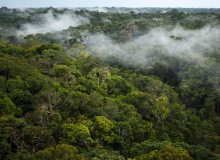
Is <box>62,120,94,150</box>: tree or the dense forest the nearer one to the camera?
the dense forest

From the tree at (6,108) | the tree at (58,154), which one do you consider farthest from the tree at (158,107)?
the tree at (6,108)

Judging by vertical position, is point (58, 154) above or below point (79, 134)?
above

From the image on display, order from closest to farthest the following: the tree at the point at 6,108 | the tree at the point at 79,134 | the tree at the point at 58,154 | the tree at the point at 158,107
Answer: the tree at the point at 58,154
the tree at the point at 6,108
the tree at the point at 79,134
the tree at the point at 158,107

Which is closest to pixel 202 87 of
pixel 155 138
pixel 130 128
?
pixel 155 138

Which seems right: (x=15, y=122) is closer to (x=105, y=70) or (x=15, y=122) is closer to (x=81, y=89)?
(x=81, y=89)

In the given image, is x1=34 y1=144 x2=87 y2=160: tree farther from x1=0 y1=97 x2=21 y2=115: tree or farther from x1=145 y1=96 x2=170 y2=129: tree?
x1=145 y1=96 x2=170 y2=129: tree

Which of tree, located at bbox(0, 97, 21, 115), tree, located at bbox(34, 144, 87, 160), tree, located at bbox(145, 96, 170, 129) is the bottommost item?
tree, located at bbox(145, 96, 170, 129)

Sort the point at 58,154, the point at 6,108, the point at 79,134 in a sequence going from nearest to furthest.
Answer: the point at 58,154 < the point at 6,108 < the point at 79,134

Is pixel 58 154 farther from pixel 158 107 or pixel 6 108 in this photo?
pixel 158 107

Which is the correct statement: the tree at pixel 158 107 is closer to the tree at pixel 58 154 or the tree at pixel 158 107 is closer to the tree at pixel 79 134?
the tree at pixel 79 134

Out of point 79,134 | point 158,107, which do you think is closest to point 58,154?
point 79,134

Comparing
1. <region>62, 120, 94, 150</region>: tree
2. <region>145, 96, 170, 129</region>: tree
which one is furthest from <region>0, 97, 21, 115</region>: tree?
<region>145, 96, 170, 129</region>: tree
